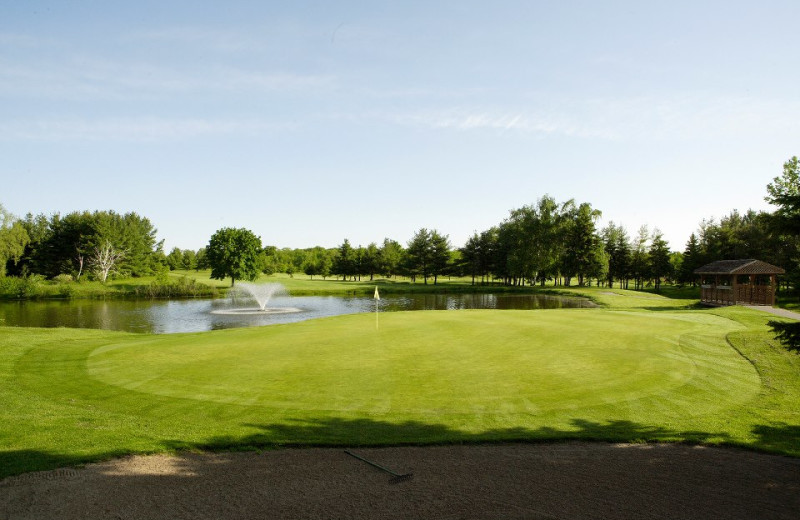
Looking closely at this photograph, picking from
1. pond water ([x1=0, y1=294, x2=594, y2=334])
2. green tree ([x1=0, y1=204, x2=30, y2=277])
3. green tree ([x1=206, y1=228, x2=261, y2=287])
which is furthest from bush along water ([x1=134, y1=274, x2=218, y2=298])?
green tree ([x1=0, y1=204, x2=30, y2=277])

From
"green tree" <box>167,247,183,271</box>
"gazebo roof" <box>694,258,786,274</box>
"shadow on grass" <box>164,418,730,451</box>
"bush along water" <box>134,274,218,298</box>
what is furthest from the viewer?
"green tree" <box>167,247,183,271</box>

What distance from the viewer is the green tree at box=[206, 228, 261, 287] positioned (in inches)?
2832

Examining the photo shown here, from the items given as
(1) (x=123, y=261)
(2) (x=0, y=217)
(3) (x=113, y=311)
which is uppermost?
(2) (x=0, y=217)

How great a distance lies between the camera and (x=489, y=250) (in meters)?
94.1

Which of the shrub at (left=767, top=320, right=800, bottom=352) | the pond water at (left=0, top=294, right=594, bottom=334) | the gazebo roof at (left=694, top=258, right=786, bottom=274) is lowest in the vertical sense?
the pond water at (left=0, top=294, right=594, bottom=334)

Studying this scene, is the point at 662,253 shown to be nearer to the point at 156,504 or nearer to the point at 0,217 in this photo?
the point at 156,504

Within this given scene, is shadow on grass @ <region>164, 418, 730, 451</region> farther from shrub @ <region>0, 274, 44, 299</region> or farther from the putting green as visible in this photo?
shrub @ <region>0, 274, 44, 299</region>

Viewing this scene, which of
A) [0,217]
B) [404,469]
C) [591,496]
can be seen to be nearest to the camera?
[591,496]

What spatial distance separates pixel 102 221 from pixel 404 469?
316 feet

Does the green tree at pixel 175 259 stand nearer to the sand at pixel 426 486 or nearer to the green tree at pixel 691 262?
the green tree at pixel 691 262

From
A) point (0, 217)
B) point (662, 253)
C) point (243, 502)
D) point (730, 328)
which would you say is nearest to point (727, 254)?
point (662, 253)

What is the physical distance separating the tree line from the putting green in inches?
2306

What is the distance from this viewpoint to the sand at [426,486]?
19.2 feet

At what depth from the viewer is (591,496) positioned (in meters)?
6.39
